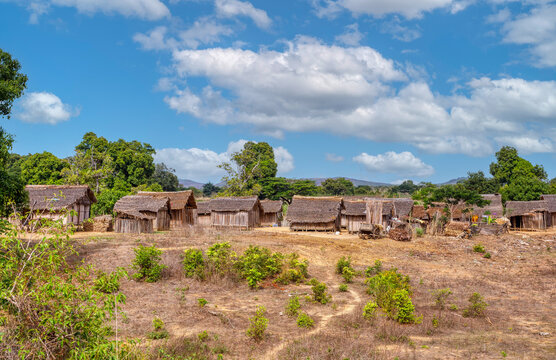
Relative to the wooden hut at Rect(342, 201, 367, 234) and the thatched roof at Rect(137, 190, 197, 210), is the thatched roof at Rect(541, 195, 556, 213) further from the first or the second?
the thatched roof at Rect(137, 190, 197, 210)

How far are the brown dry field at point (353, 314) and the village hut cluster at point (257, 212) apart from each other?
9851mm

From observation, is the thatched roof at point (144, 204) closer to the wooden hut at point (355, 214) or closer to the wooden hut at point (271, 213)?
the wooden hut at point (271, 213)

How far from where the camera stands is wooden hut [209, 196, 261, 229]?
124 ft

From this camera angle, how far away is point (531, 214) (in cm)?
4134

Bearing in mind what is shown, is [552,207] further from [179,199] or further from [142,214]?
[142,214]

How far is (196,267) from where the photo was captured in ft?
47.1

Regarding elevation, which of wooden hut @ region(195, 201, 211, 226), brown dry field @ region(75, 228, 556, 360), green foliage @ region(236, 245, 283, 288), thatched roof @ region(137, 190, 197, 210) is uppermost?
thatched roof @ region(137, 190, 197, 210)

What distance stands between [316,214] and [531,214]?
23.0 metres

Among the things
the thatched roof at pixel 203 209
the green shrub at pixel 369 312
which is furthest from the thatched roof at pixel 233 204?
the green shrub at pixel 369 312

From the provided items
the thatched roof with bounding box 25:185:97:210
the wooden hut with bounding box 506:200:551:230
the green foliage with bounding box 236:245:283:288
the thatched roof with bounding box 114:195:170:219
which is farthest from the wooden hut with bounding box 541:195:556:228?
the thatched roof with bounding box 25:185:97:210

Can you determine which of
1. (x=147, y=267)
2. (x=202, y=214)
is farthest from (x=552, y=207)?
(x=147, y=267)

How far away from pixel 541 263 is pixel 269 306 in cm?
1539

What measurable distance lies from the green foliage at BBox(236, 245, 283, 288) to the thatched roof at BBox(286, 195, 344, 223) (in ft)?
66.1

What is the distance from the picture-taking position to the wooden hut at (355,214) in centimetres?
3506
